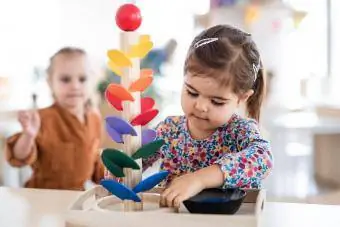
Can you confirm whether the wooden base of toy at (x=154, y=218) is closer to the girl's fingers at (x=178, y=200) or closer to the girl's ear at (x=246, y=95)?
the girl's fingers at (x=178, y=200)

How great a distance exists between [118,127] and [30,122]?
1025mm

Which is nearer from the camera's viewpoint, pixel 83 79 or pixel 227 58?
pixel 227 58

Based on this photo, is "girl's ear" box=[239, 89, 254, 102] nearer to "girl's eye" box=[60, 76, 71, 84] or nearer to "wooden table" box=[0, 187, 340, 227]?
"wooden table" box=[0, 187, 340, 227]

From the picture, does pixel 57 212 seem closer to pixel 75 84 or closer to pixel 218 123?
pixel 218 123

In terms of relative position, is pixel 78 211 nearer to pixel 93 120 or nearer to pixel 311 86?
pixel 93 120

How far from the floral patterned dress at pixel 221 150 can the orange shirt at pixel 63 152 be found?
81 centimetres

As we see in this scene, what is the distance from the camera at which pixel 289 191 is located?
307cm

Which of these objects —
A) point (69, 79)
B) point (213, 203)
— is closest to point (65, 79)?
point (69, 79)

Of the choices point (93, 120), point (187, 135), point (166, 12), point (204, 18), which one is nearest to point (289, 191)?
point (204, 18)

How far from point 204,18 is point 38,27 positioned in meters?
1.02

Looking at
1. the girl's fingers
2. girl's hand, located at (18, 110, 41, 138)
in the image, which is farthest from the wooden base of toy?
girl's hand, located at (18, 110, 41, 138)

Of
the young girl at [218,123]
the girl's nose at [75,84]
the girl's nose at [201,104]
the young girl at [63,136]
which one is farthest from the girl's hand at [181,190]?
the girl's nose at [75,84]

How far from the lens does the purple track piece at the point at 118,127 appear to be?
591 millimetres

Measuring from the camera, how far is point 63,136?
1655mm
